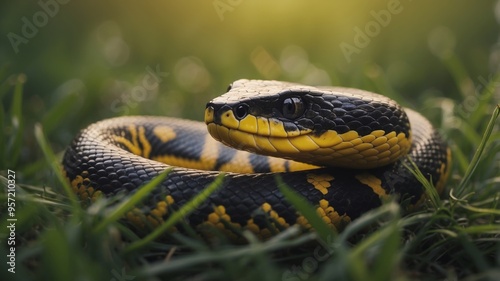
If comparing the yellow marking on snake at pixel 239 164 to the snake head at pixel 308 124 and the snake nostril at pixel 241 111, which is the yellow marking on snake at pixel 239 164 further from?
the snake nostril at pixel 241 111

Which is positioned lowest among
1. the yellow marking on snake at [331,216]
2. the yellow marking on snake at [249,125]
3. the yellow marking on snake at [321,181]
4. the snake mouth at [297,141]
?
the yellow marking on snake at [331,216]

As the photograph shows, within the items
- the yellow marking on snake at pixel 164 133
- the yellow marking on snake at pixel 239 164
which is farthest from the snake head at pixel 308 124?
the yellow marking on snake at pixel 164 133

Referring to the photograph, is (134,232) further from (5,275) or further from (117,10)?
(117,10)

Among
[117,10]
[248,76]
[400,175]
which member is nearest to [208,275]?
[400,175]

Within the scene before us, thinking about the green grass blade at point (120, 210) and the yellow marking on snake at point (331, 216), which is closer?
the green grass blade at point (120, 210)

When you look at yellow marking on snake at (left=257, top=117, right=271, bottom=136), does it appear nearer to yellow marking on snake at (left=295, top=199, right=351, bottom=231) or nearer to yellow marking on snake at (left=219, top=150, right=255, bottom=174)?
yellow marking on snake at (left=295, top=199, right=351, bottom=231)

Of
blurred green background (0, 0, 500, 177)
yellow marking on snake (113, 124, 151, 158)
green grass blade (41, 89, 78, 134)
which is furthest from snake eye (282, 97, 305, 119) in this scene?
blurred green background (0, 0, 500, 177)
